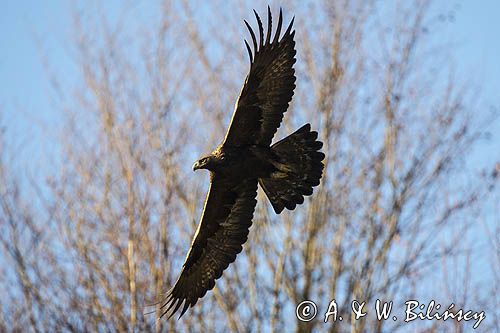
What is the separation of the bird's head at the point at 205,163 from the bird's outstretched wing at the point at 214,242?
2.15 ft

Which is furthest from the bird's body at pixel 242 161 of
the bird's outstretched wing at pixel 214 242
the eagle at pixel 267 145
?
the bird's outstretched wing at pixel 214 242

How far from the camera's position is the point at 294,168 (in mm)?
10836

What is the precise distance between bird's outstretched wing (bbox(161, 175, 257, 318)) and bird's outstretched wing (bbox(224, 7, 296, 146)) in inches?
24.4

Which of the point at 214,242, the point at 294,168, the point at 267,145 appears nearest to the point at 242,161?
the point at 267,145

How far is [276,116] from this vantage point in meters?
10.8

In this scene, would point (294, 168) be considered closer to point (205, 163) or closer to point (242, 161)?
point (242, 161)

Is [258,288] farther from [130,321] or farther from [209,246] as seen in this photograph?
[209,246]

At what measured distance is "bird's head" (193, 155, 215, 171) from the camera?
10477 mm

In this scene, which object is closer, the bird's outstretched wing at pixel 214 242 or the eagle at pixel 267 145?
the eagle at pixel 267 145

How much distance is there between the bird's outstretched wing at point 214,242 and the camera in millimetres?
11219

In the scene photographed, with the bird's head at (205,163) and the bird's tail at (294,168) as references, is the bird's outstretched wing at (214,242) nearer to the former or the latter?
the bird's tail at (294,168)

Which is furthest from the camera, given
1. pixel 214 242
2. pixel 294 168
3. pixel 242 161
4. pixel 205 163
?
pixel 214 242

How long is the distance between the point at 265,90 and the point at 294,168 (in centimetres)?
62

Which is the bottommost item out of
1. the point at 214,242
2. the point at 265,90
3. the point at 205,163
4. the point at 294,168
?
the point at 214,242
